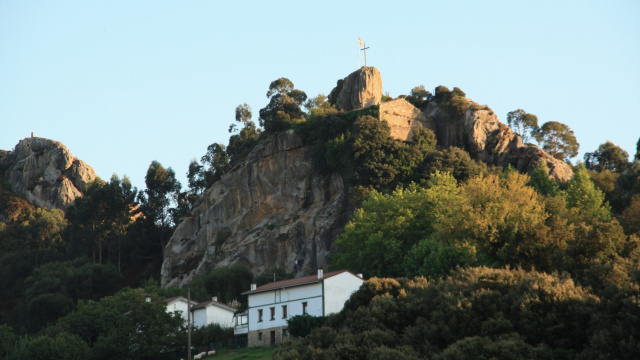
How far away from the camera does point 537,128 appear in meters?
96.8

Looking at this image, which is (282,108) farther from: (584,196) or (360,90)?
(584,196)

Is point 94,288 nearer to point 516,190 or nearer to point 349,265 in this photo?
point 349,265

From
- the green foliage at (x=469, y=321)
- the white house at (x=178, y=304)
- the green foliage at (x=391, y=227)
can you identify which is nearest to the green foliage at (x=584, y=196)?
the green foliage at (x=391, y=227)

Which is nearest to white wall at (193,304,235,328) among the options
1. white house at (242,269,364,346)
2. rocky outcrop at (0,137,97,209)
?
white house at (242,269,364,346)

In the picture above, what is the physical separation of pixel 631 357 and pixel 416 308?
15.1m

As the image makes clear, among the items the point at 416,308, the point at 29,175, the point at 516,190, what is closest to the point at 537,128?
the point at 516,190

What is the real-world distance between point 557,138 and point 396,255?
4244 centimetres

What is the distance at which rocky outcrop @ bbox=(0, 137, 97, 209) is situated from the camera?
121312 mm

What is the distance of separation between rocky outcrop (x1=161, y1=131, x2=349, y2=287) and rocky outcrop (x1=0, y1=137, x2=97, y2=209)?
36475mm

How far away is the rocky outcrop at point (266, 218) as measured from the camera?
77.6 meters

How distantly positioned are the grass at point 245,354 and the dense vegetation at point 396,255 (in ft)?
11.2

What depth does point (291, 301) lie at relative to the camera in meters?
57.8

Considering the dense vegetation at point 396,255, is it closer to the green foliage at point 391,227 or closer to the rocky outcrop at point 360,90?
the green foliage at point 391,227

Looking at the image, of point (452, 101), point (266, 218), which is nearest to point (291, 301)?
point (266, 218)
